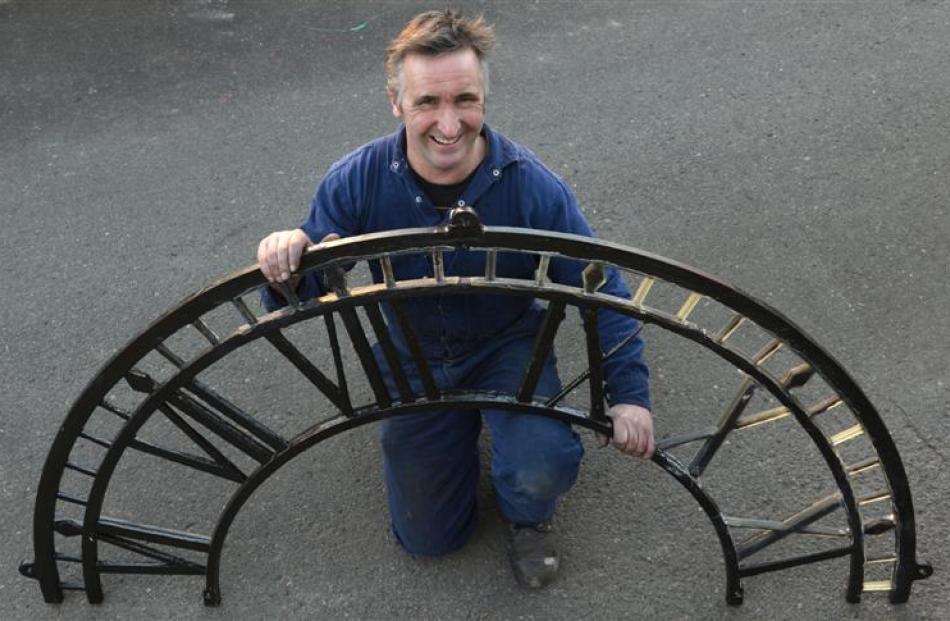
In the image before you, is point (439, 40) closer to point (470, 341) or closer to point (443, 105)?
point (443, 105)

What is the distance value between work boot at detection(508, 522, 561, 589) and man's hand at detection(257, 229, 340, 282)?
109 centimetres

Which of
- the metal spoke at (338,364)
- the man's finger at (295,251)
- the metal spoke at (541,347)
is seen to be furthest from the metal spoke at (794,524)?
the man's finger at (295,251)

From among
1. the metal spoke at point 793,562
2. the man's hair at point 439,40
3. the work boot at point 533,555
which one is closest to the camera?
the man's hair at point 439,40

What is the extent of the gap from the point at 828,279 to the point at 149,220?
255 centimetres

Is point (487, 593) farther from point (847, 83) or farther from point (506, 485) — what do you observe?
point (847, 83)

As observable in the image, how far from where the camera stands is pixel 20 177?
411 centimetres

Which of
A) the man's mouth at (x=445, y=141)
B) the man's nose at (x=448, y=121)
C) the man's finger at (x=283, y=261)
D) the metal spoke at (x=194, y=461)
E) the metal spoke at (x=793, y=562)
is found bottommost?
the metal spoke at (x=793, y=562)

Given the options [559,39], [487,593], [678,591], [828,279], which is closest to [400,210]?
[487,593]

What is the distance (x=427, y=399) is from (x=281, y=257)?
0.49 m

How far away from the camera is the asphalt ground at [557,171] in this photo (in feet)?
8.54

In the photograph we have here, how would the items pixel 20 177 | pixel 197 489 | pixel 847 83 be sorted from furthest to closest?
pixel 847 83
pixel 20 177
pixel 197 489

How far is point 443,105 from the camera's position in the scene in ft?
6.93

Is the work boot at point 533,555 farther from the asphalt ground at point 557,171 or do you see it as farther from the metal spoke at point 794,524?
the metal spoke at point 794,524

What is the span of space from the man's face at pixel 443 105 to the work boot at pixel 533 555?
0.99 m
